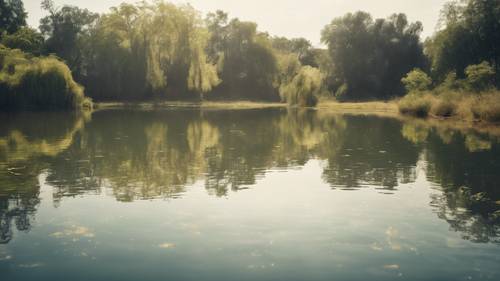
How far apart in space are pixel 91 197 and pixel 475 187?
996 centimetres

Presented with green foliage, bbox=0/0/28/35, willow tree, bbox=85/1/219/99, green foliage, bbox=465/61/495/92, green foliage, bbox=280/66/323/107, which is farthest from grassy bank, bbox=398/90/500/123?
green foliage, bbox=0/0/28/35

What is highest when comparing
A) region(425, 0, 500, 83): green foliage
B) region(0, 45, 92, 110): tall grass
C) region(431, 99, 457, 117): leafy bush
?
region(425, 0, 500, 83): green foliage

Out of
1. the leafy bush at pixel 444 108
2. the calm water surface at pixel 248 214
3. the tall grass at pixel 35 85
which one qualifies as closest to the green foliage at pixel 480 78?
the leafy bush at pixel 444 108

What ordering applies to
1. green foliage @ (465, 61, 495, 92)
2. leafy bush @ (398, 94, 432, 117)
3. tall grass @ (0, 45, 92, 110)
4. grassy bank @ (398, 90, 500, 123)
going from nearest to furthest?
grassy bank @ (398, 90, 500, 123)
leafy bush @ (398, 94, 432, 117)
green foliage @ (465, 61, 495, 92)
tall grass @ (0, 45, 92, 110)

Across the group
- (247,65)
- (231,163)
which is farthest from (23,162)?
(247,65)

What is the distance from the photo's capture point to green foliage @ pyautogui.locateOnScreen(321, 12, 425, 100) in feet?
252

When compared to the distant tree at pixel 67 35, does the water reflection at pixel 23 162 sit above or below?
below

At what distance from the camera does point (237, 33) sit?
285 feet

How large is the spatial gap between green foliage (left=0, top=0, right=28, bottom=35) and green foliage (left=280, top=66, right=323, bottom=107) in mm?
51504

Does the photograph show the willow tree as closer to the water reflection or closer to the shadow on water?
the water reflection

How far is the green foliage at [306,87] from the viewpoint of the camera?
6231 centimetres

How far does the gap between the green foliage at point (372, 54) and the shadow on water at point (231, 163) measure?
49.3 meters

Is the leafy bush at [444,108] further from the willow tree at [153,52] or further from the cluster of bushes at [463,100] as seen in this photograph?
the willow tree at [153,52]

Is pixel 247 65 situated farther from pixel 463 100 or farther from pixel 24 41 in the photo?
pixel 463 100
